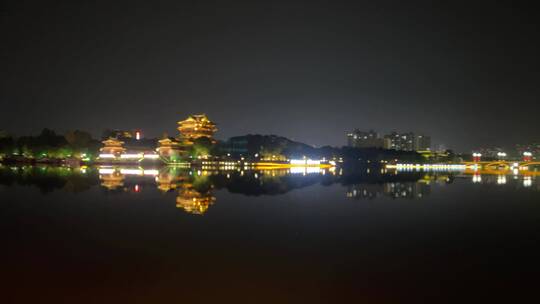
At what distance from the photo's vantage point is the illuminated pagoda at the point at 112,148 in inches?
2901

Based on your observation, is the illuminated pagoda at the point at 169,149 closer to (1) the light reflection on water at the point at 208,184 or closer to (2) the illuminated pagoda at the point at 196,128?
(2) the illuminated pagoda at the point at 196,128

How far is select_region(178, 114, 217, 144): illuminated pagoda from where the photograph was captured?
3227 inches

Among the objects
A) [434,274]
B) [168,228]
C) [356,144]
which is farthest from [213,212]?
[356,144]

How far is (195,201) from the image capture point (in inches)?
701

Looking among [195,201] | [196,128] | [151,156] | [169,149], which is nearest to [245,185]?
[195,201]

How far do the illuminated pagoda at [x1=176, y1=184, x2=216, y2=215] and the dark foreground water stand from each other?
101 mm

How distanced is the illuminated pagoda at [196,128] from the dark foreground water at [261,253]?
6531cm

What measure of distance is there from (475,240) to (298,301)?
21.7ft

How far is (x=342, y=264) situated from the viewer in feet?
27.3

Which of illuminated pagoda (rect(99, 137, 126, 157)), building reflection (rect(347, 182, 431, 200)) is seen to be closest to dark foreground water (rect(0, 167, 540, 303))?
building reflection (rect(347, 182, 431, 200))

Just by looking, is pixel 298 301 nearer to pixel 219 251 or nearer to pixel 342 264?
pixel 342 264

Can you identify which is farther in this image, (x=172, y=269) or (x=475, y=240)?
Answer: (x=475, y=240)

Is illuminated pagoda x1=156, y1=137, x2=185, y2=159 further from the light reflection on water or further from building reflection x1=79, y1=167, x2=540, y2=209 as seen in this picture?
building reflection x1=79, y1=167, x2=540, y2=209

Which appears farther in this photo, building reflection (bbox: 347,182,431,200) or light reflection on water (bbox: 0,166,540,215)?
building reflection (bbox: 347,182,431,200)
